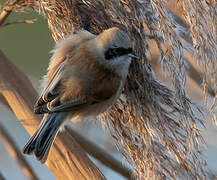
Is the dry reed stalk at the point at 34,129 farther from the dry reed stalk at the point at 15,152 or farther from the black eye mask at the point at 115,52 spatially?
the dry reed stalk at the point at 15,152

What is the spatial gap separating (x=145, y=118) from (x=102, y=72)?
Result: 212 mm

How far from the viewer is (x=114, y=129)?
1130 millimetres

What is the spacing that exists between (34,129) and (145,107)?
0.38 m

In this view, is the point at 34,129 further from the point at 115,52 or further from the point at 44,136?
the point at 115,52

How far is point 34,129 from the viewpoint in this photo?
3.88 feet

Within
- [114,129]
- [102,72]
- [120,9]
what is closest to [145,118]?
[114,129]

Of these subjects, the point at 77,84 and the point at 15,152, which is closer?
→ the point at 77,84

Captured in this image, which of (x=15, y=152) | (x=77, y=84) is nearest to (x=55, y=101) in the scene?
(x=77, y=84)

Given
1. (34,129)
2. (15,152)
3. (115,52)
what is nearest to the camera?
(115,52)

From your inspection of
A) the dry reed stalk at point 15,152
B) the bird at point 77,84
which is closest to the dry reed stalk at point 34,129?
the bird at point 77,84

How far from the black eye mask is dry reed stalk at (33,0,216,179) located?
0.07 m

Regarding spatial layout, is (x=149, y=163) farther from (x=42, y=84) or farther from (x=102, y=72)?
(x=42, y=84)

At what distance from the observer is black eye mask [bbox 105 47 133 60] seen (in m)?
0.99

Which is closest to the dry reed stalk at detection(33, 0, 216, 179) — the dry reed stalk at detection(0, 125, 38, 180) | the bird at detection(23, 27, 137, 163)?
the bird at detection(23, 27, 137, 163)
